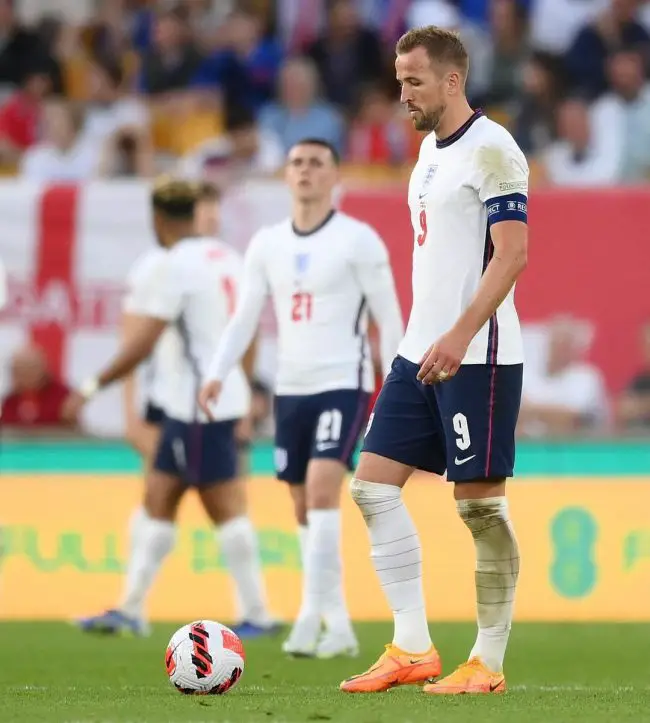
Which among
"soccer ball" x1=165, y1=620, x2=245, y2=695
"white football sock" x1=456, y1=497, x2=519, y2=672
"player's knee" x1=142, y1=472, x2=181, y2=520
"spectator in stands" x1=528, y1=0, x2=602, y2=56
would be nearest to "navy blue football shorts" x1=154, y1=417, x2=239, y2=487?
"player's knee" x1=142, y1=472, x2=181, y2=520

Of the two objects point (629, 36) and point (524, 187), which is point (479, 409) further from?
point (629, 36)

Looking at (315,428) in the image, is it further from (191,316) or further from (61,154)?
(61,154)

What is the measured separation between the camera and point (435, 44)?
246 inches

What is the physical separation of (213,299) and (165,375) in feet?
1.70

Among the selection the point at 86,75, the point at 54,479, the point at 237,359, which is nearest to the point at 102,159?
the point at 86,75

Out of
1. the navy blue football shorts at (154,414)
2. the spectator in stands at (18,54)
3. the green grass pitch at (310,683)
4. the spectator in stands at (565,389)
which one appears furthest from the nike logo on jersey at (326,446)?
the spectator in stands at (18,54)

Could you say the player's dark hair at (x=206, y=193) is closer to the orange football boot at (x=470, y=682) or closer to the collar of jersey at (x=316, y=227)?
the collar of jersey at (x=316, y=227)

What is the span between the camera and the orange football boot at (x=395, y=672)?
20.9ft

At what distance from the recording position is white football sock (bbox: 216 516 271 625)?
984 cm

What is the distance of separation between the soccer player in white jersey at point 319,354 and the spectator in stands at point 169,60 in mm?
7234

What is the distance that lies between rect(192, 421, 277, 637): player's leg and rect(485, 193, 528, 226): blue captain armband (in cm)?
390

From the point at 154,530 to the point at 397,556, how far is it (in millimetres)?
3616

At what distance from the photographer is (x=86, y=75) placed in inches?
638

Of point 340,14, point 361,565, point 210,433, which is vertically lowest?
point 361,565
